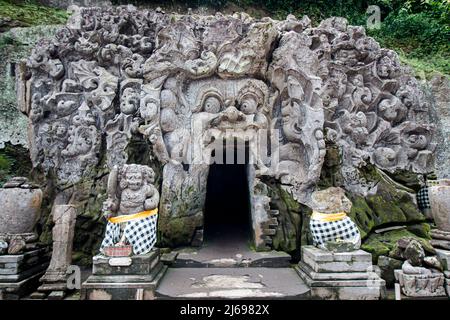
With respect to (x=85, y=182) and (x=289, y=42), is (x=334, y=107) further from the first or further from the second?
(x=85, y=182)

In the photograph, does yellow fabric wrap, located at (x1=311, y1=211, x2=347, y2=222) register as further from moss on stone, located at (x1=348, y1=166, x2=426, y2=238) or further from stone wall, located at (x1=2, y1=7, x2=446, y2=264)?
moss on stone, located at (x1=348, y1=166, x2=426, y2=238)

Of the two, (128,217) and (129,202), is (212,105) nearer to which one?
(129,202)

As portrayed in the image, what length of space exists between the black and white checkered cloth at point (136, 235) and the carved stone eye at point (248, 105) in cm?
318

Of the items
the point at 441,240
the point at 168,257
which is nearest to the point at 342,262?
the point at 441,240

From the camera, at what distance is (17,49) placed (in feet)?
32.9

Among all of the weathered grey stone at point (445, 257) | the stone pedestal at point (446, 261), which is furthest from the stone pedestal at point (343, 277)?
the weathered grey stone at point (445, 257)

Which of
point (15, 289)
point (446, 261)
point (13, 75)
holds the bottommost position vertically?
point (15, 289)

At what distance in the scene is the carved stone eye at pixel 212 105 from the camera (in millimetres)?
7164

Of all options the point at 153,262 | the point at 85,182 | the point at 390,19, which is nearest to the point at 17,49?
the point at 85,182

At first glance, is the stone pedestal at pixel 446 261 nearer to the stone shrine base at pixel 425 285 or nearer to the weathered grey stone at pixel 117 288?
the stone shrine base at pixel 425 285

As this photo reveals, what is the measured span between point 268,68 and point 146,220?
427 centimetres

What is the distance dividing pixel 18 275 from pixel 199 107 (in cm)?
438

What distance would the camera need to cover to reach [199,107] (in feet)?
23.3

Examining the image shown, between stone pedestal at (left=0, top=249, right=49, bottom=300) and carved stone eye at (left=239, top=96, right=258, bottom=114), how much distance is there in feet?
15.5
